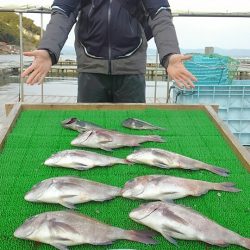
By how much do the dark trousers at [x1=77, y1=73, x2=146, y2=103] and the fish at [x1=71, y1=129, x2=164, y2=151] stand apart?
1.04 metres

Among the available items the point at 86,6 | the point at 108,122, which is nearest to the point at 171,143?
the point at 108,122

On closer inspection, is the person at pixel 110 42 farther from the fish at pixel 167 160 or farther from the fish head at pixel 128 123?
the fish at pixel 167 160

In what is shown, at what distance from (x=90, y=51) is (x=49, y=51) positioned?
2.55 feet

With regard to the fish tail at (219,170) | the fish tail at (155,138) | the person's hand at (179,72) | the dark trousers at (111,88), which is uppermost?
the person's hand at (179,72)

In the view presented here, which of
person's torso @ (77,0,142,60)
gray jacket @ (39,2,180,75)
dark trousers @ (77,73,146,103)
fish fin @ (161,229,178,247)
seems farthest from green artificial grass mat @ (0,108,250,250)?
person's torso @ (77,0,142,60)

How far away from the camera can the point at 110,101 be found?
170 inches

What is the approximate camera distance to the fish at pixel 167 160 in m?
2.72

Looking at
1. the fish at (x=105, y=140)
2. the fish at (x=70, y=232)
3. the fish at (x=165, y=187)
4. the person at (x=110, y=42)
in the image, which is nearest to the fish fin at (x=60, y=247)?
the fish at (x=70, y=232)

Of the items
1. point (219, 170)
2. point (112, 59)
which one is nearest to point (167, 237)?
point (219, 170)

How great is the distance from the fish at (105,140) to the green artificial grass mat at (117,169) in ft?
0.18

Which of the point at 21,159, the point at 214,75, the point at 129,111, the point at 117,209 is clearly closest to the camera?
the point at 117,209

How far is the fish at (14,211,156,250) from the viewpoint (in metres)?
1.90

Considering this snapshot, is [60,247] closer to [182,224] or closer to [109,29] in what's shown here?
[182,224]

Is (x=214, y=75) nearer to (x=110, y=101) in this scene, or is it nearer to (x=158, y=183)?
(x=110, y=101)
